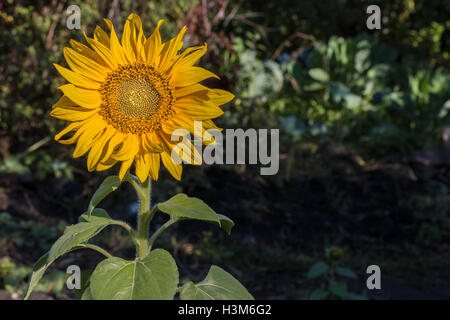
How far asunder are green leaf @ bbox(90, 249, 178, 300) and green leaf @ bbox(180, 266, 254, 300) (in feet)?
0.42

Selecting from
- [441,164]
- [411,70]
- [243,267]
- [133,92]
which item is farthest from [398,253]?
[411,70]

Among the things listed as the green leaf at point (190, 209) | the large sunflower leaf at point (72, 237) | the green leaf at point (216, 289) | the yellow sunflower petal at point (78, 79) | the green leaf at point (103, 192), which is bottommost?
the green leaf at point (216, 289)

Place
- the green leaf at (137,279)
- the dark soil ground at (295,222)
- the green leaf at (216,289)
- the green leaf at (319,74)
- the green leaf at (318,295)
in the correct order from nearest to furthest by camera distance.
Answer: the green leaf at (137,279), the green leaf at (216,289), the green leaf at (318,295), the dark soil ground at (295,222), the green leaf at (319,74)

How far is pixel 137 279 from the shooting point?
1511 mm

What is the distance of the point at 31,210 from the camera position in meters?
4.09

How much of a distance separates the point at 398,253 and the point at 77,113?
2.82m

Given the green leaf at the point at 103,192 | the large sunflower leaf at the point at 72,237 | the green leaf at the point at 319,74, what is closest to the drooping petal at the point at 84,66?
the green leaf at the point at 103,192

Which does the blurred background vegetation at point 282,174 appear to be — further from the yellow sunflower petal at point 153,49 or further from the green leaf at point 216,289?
the yellow sunflower petal at point 153,49

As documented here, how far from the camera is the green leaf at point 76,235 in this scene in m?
1.48

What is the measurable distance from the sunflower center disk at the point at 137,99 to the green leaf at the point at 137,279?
433 mm

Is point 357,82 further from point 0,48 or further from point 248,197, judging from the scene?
point 0,48

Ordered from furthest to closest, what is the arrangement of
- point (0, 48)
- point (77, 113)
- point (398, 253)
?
point (0, 48)
point (398, 253)
point (77, 113)

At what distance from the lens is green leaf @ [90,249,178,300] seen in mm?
1454

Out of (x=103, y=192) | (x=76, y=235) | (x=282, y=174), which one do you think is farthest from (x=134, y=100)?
(x=282, y=174)
